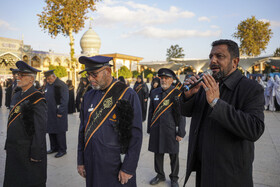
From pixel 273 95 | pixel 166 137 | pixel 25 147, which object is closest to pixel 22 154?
pixel 25 147

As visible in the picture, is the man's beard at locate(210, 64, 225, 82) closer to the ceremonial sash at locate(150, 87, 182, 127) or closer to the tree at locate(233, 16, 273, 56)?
the ceremonial sash at locate(150, 87, 182, 127)

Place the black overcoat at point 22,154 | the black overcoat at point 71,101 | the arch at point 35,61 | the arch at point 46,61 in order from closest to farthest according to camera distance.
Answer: the black overcoat at point 22,154, the black overcoat at point 71,101, the arch at point 35,61, the arch at point 46,61

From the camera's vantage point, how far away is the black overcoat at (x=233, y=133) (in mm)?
1539

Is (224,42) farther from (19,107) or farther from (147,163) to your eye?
(147,163)

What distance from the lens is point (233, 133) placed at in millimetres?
1619

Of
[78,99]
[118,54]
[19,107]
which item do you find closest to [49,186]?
[19,107]

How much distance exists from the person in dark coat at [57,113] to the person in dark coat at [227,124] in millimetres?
4135

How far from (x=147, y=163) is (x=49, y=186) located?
201 centimetres

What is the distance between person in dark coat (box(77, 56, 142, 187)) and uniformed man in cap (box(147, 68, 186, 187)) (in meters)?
1.43

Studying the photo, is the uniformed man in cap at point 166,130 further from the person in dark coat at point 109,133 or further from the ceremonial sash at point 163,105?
the person in dark coat at point 109,133

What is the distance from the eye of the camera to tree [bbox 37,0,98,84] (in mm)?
25562

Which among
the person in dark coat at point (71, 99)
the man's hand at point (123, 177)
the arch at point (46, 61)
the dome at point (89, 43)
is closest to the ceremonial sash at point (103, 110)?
the man's hand at point (123, 177)

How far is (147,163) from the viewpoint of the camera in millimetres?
4586

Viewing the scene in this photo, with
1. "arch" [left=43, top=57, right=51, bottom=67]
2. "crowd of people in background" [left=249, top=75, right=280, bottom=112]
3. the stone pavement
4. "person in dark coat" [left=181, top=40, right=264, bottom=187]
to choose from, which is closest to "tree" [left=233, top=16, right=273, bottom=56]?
"crowd of people in background" [left=249, top=75, right=280, bottom=112]
